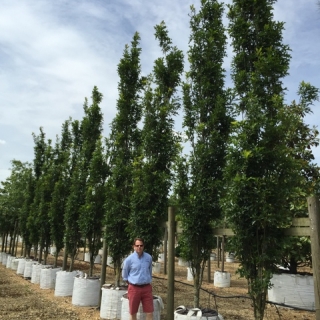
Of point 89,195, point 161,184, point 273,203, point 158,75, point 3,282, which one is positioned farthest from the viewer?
point 3,282

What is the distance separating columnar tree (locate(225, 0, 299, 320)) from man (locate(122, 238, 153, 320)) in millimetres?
1595

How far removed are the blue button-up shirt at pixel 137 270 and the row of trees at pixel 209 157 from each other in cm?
75

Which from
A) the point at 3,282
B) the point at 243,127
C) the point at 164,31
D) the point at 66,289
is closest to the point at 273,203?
the point at 243,127

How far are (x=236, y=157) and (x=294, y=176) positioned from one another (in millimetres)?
809

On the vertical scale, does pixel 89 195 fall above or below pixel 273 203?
above

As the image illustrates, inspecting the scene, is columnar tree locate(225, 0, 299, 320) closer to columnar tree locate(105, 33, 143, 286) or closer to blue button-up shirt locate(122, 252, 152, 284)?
blue button-up shirt locate(122, 252, 152, 284)

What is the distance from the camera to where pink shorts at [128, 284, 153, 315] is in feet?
18.2

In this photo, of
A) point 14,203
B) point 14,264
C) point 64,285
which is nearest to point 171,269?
point 64,285

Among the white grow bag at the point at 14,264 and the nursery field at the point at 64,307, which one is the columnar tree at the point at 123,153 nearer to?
the nursery field at the point at 64,307

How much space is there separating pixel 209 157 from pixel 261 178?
1.57 metres

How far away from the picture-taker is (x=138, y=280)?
552cm

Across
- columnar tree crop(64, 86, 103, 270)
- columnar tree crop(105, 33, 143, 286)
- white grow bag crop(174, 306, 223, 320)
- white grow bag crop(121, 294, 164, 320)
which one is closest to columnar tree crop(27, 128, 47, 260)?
columnar tree crop(64, 86, 103, 270)

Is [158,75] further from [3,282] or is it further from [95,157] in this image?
[3,282]

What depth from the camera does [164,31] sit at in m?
7.75
